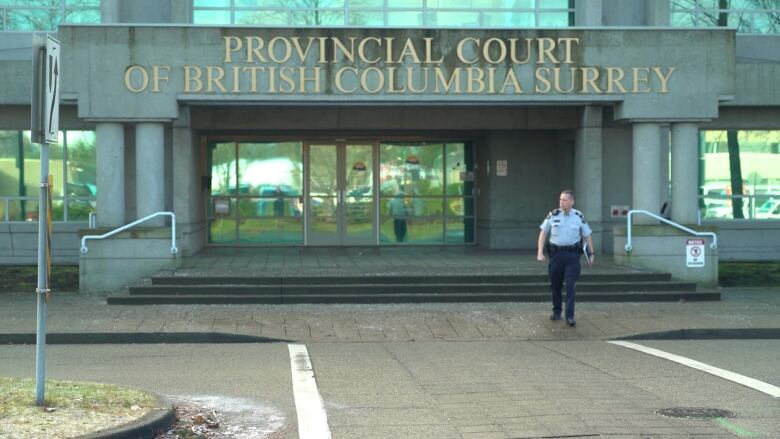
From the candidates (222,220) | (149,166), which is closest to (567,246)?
(149,166)

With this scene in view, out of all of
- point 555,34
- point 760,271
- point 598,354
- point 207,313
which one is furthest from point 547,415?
point 760,271

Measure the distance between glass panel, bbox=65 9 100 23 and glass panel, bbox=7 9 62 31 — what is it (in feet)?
0.73

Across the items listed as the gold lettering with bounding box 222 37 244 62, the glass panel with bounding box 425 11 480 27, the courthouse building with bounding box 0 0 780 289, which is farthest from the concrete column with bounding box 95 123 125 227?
the glass panel with bounding box 425 11 480 27

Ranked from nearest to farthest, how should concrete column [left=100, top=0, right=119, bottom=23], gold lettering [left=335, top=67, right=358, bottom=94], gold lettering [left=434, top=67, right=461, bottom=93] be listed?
1. gold lettering [left=335, top=67, right=358, bottom=94]
2. gold lettering [left=434, top=67, right=461, bottom=93]
3. concrete column [left=100, top=0, right=119, bottom=23]

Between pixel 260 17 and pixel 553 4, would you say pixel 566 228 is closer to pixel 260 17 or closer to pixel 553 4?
pixel 553 4

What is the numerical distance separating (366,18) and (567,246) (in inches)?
374

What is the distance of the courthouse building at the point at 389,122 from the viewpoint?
18.4 meters

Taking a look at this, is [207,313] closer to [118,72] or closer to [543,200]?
[118,72]

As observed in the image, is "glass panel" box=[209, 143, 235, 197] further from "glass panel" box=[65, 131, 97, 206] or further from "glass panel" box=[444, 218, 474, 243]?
"glass panel" box=[444, 218, 474, 243]

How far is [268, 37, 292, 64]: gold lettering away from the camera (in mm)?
18359

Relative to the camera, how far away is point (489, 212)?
24.3m

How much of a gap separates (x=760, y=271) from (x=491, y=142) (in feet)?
22.2

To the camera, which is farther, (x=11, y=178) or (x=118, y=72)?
(x=11, y=178)

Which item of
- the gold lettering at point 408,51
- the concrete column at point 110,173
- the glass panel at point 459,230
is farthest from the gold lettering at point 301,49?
the glass panel at point 459,230
